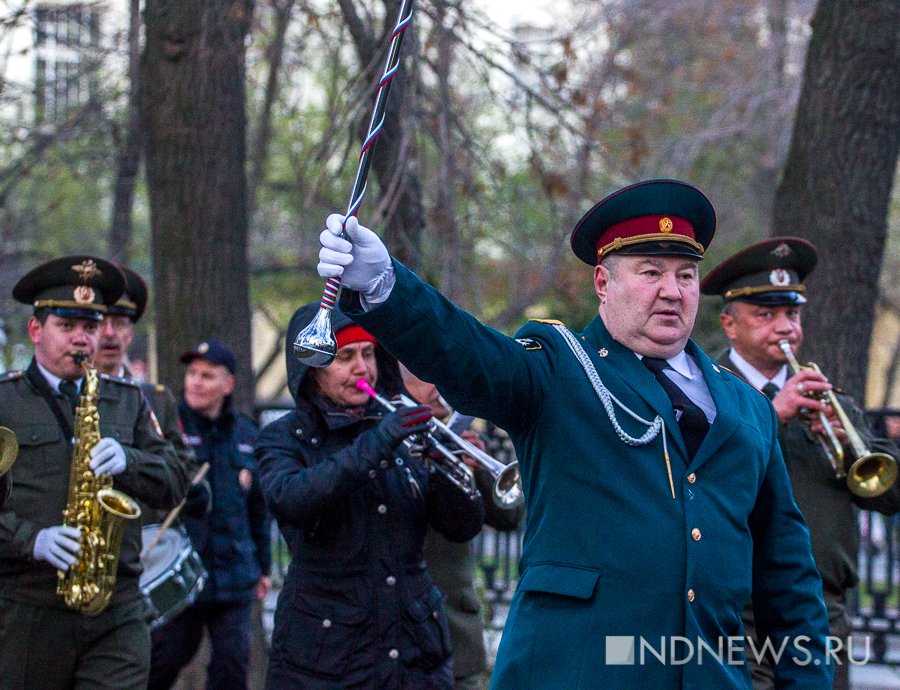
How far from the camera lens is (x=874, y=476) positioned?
5.41 m

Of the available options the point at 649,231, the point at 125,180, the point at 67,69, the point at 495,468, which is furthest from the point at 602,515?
the point at 67,69

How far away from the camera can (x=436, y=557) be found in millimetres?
5988

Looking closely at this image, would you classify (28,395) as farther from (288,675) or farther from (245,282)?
(245,282)

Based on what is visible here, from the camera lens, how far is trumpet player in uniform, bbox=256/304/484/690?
175 inches

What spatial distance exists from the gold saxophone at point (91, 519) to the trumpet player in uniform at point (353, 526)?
754 millimetres

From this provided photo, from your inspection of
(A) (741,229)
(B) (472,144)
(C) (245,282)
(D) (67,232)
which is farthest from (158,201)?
(D) (67,232)

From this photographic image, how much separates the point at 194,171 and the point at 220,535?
7.51 feet

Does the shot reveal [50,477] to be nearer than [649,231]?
No

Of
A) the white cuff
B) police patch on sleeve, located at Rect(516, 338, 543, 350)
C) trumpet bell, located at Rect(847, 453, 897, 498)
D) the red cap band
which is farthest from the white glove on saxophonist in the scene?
trumpet bell, located at Rect(847, 453, 897, 498)

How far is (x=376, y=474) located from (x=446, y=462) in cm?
32

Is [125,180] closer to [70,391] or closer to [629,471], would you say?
[70,391]

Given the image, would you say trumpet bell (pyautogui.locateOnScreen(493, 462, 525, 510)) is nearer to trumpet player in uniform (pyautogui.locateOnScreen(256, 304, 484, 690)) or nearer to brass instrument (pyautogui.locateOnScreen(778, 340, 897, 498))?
trumpet player in uniform (pyautogui.locateOnScreen(256, 304, 484, 690))

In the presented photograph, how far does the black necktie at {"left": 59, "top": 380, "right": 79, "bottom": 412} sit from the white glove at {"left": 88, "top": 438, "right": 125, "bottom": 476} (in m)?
0.28

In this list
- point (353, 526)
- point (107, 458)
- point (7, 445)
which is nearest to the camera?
point (7, 445)
